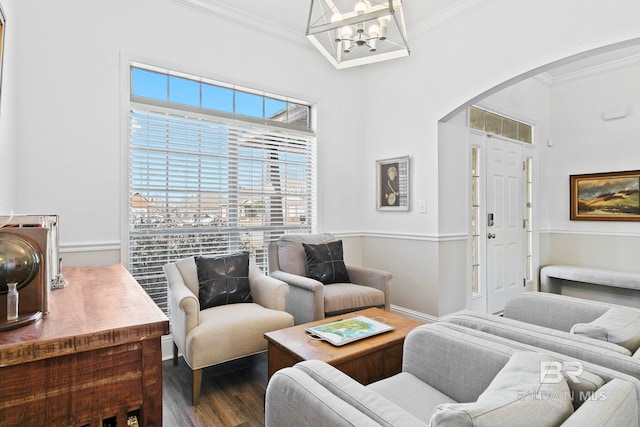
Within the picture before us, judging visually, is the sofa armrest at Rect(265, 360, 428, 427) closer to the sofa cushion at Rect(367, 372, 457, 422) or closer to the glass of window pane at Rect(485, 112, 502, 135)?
the sofa cushion at Rect(367, 372, 457, 422)

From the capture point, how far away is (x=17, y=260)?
90 centimetres

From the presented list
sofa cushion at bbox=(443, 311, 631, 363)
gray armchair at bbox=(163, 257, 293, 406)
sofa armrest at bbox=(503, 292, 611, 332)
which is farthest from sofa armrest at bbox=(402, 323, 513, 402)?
gray armchair at bbox=(163, 257, 293, 406)

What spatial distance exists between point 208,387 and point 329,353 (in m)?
1.09

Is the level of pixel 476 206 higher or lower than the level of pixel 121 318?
higher

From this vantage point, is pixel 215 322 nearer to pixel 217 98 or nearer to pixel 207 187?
pixel 207 187

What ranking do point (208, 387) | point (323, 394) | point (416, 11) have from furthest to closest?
point (416, 11) → point (208, 387) → point (323, 394)

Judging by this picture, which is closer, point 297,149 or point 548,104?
point 297,149

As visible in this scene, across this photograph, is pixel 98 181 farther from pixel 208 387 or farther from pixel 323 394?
pixel 323 394

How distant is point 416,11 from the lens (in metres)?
3.26

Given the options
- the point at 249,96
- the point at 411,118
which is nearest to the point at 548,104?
the point at 411,118

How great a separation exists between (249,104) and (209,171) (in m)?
0.80

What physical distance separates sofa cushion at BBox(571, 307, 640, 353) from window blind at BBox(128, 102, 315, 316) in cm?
265

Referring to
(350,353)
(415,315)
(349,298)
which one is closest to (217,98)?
(349,298)

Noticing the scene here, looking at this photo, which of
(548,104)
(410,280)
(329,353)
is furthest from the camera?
(548,104)
